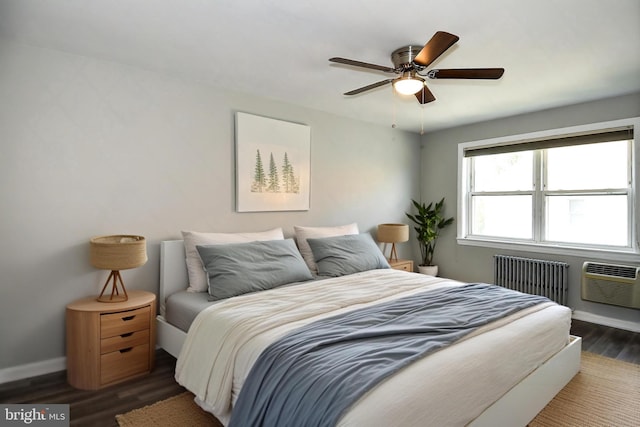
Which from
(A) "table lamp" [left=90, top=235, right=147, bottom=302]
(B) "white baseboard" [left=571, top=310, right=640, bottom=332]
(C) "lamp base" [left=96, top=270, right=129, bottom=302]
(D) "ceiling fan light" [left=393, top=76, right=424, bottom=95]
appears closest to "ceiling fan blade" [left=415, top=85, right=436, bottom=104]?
(D) "ceiling fan light" [left=393, top=76, right=424, bottom=95]

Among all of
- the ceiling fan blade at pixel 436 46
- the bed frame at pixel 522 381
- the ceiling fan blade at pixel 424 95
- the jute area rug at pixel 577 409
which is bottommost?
the jute area rug at pixel 577 409

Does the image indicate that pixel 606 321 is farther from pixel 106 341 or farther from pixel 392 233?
pixel 106 341

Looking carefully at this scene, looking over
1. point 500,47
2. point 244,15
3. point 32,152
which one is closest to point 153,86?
point 32,152

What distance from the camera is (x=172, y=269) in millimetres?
2998

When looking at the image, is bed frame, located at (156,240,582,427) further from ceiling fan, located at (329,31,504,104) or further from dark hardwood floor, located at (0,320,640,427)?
ceiling fan, located at (329,31,504,104)

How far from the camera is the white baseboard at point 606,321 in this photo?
3543 mm

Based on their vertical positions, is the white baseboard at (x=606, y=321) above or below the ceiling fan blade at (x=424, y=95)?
below

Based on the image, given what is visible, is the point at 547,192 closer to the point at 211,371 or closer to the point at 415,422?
the point at 415,422

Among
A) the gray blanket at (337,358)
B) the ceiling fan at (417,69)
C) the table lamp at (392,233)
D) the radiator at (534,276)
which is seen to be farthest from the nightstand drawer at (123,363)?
the radiator at (534,276)

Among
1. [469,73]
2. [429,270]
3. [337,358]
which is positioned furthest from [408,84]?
[429,270]

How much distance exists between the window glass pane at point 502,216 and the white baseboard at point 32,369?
474 centimetres

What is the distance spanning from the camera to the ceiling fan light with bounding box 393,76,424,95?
242 cm

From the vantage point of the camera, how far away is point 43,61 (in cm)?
253

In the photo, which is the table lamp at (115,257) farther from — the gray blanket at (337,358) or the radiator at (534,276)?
the radiator at (534,276)
